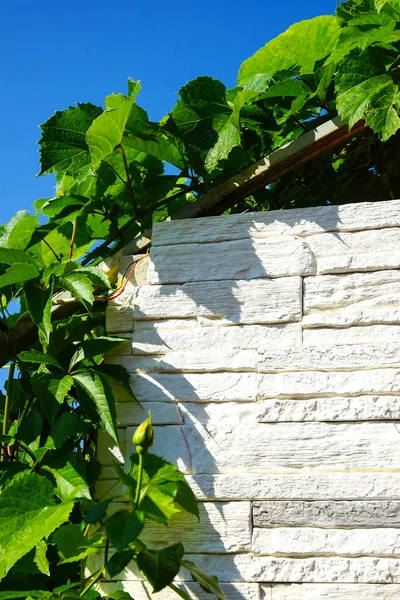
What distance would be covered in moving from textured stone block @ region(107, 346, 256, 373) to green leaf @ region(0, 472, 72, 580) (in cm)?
28

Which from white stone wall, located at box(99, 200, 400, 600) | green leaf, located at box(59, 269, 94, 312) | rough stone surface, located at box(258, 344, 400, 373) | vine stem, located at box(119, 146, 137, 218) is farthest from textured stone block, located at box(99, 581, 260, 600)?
vine stem, located at box(119, 146, 137, 218)

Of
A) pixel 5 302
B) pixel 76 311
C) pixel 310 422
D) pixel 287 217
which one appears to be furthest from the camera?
pixel 5 302

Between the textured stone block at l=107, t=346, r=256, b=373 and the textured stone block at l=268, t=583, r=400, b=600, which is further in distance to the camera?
the textured stone block at l=107, t=346, r=256, b=373

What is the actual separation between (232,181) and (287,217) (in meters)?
0.15

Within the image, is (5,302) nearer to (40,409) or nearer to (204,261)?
(40,409)

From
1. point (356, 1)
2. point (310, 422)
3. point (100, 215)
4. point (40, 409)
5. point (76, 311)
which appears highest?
point (356, 1)

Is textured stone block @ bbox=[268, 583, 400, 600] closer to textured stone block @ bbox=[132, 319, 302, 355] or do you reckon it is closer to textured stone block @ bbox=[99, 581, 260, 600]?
textured stone block @ bbox=[99, 581, 260, 600]

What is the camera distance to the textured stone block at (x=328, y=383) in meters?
1.41

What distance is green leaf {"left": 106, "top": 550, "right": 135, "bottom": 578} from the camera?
4.08 ft

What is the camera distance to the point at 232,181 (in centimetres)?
163

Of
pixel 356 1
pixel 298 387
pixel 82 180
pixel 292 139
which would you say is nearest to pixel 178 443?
pixel 298 387

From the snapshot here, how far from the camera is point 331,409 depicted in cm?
142

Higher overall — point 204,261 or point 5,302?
point 5,302

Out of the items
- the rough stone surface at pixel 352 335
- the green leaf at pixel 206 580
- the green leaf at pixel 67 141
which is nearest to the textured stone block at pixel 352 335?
the rough stone surface at pixel 352 335
